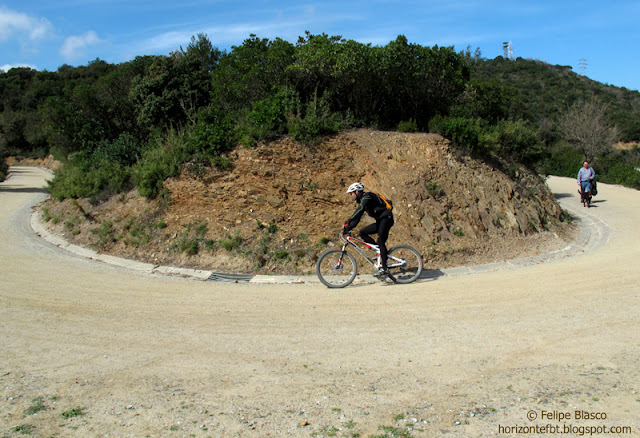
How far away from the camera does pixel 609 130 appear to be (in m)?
41.2

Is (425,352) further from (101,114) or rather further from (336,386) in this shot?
(101,114)

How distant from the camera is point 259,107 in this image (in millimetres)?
13297

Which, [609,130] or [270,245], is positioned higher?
[609,130]

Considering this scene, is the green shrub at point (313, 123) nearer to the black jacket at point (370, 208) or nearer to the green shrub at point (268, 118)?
the green shrub at point (268, 118)

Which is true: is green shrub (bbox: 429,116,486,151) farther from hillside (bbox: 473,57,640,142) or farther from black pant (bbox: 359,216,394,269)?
hillside (bbox: 473,57,640,142)

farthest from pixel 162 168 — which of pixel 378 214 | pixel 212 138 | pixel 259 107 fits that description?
pixel 378 214

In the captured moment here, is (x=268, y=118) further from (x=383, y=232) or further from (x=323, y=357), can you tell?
(x=323, y=357)

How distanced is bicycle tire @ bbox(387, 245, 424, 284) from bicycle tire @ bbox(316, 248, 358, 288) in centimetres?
73

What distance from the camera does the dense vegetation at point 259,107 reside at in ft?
43.2

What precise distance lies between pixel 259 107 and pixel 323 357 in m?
9.13

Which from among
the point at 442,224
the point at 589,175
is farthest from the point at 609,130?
the point at 442,224

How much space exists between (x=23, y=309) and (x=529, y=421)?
7.26m

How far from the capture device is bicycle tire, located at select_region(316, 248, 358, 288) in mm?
9414

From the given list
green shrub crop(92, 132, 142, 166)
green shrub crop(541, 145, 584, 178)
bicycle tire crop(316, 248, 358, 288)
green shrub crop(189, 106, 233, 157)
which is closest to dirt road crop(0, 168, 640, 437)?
bicycle tire crop(316, 248, 358, 288)
